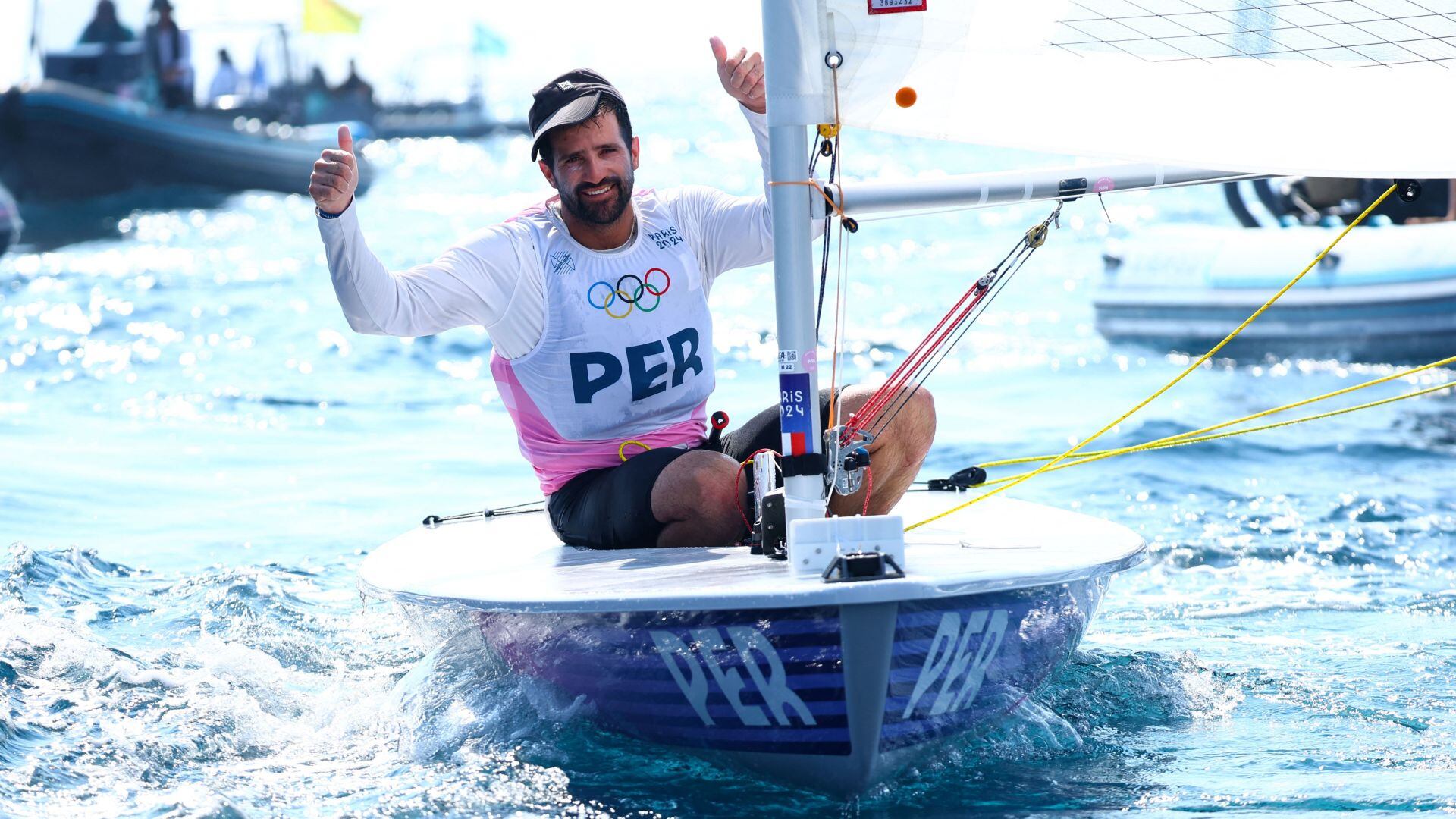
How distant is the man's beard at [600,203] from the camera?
3.56m

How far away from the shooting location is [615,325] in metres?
3.58

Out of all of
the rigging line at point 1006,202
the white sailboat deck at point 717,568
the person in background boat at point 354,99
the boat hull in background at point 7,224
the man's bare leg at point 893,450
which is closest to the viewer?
the white sailboat deck at point 717,568

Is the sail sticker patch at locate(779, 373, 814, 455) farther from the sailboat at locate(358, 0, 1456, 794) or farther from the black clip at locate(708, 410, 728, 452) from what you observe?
the black clip at locate(708, 410, 728, 452)

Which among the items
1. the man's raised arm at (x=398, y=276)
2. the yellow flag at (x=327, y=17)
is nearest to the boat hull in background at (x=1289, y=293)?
the man's raised arm at (x=398, y=276)

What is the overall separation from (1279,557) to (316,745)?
3348 millimetres

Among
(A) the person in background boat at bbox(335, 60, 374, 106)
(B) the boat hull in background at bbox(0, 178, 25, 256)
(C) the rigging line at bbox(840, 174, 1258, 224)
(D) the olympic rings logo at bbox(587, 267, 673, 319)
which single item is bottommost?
(D) the olympic rings logo at bbox(587, 267, 673, 319)

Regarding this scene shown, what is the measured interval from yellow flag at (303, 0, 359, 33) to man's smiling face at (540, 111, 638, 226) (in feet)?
82.3

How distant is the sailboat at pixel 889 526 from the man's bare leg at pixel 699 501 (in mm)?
104

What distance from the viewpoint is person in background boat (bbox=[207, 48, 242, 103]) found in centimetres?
2412

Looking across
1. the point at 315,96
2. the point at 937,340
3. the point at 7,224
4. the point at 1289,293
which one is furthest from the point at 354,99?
the point at 937,340

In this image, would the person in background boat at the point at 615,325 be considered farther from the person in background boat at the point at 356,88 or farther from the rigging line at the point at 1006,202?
the person in background boat at the point at 356,88

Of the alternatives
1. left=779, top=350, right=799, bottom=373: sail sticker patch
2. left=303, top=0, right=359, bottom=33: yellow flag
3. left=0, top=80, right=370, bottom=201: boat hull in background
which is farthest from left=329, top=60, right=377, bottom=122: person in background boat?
left=779, top=350, right=799, bottom=373: sail sticker patch

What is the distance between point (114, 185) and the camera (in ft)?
67.8

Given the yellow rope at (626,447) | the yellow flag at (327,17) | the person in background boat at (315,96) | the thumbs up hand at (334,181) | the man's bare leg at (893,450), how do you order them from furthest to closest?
the person in background boat at (315,96) < the yellow flag at (327,17) < the yellow rope at (626,447) < the man's bare leg at (893,450) < the thumbs up hand at (334,181)
